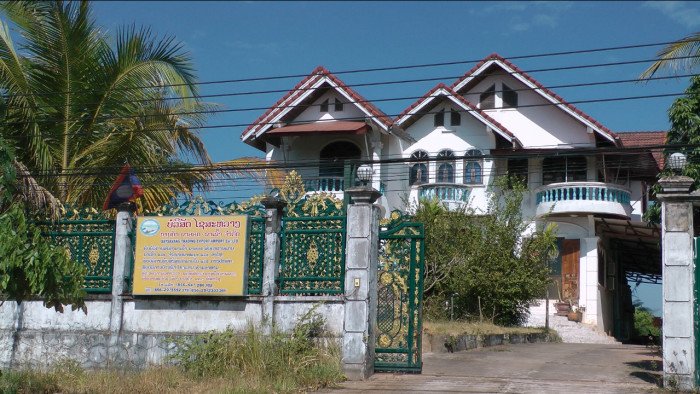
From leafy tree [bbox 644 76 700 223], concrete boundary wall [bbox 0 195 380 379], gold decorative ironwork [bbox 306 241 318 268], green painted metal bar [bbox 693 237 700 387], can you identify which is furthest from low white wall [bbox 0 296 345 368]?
leafy tree [bbox 644 76 700 223]

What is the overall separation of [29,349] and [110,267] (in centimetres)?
178

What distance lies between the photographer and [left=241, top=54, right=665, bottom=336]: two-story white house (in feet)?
89.0

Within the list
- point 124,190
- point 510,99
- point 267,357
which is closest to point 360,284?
point 267,357

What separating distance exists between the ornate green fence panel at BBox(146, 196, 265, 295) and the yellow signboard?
137 millimetres

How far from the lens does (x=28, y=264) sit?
28.5 feet

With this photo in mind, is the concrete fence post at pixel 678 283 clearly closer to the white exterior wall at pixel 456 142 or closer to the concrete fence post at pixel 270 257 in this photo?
the concrete fence post at pixel 270 257

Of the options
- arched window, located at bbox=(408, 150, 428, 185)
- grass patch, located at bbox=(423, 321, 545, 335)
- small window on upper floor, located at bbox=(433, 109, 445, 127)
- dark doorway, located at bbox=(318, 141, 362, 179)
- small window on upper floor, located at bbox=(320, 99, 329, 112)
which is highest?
small window on upper floor, located at bbox=(320, 99, 329, 112)

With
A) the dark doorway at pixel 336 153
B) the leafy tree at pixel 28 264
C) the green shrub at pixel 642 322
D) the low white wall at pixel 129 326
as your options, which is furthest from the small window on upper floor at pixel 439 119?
the leafy tree at pixel 28 264

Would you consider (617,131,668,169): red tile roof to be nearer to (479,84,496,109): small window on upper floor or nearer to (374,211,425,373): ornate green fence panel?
(479,84,496,109): small window on upper floor

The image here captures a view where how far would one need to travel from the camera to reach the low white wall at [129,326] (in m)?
12.3

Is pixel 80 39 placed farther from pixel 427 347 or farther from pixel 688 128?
pixel 688 128

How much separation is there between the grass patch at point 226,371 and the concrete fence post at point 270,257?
0.33 metres

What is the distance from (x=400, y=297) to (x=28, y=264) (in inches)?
213

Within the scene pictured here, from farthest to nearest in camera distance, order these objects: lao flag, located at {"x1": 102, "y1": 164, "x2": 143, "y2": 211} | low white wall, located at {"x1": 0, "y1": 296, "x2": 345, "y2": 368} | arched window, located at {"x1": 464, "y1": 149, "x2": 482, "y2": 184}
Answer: arched window, located at {"x1": 464, "y1": 149, "x2": 482, "y2": 184} → lao flag, located at {"x1": 102, "y1": 164, "x2": 143, "y2": 211} → low white wall, located at {"x1": 0, "y1": 296, "x2": 345, "y2": 368}
